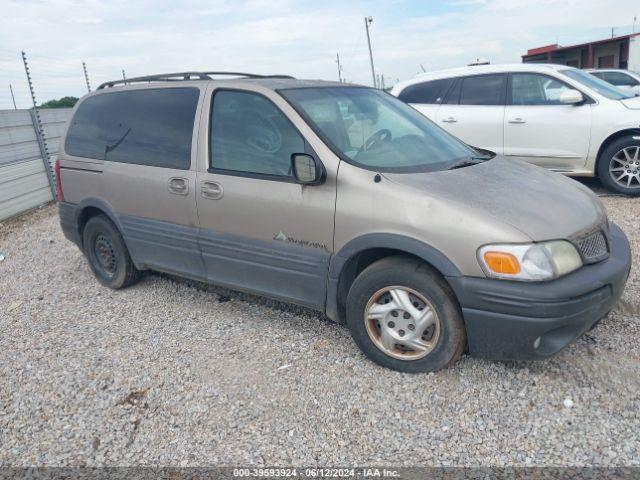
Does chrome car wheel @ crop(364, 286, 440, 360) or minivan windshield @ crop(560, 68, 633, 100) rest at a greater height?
minivan windshield @ crop(560, 68, 633, 100)

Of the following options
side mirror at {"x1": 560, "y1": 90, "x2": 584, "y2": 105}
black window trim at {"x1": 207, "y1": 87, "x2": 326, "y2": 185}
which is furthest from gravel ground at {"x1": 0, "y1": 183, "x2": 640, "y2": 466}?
side mirror at {"x1": 560, "y1": 90, "x2": 584, "y2": 105}

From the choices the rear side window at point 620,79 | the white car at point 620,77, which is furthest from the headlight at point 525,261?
the rear side window at point 620,79

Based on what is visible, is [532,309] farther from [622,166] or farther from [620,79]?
[620,79]

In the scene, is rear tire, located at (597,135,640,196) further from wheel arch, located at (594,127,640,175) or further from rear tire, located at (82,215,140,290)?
rear tire, located at (82,215,140,290)

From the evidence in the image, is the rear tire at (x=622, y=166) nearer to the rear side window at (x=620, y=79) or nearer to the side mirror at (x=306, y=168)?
the side mirror at (x=306, y=168)

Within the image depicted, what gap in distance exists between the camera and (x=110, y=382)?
334 centimetres

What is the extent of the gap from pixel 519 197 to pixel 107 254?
3.59 metres

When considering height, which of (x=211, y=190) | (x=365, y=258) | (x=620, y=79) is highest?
(x=211, y=190)

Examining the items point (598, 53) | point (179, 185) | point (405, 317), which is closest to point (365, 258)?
point (405, 317)

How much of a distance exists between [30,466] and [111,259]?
245 centimetres

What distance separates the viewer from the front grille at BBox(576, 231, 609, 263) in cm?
292

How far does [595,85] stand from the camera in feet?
23.3

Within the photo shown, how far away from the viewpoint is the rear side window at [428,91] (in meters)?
7.92

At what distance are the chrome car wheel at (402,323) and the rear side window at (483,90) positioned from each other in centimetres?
524
